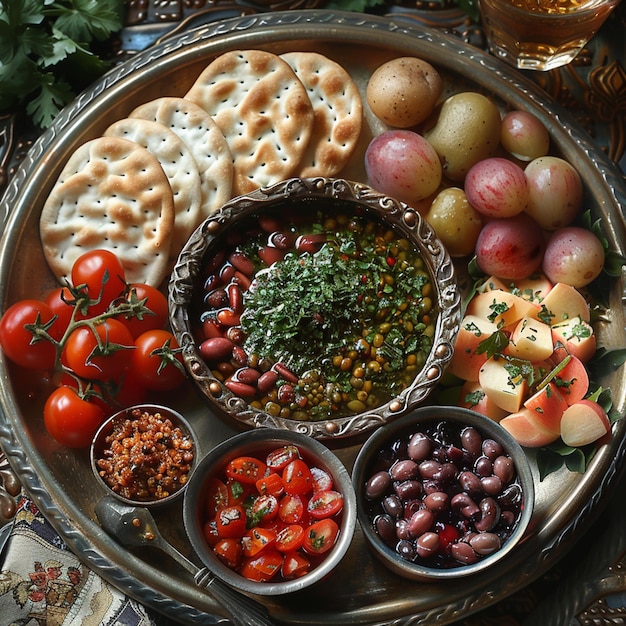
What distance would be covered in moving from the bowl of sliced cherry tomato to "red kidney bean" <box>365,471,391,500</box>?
0.06 meters

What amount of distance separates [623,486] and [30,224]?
5.72 ft

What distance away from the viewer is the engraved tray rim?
1.95m

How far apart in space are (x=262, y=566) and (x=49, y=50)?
4.91 feet

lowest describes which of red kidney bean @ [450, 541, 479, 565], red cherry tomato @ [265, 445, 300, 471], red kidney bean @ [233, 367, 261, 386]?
red kidney bean @ [450, 541, 479, 565]

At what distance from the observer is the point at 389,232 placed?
7.07 ft

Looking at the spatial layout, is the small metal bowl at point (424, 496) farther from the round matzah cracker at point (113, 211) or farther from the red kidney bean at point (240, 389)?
the round matzah cracker at point (113, 211)

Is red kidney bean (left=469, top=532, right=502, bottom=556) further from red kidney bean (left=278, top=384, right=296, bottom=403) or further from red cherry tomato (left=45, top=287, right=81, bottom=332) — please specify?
red cherry tomato (left=45, top=287, right=81, bottom=332)

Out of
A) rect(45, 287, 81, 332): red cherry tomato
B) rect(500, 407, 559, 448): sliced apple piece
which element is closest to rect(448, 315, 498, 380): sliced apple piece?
rect(500, 407, 559, 448): sliced apple piece

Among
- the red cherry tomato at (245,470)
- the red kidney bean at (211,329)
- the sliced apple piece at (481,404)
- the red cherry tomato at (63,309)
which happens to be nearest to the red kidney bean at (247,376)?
the red kidney bean at (211,329)

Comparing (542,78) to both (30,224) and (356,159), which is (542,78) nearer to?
(356,159)

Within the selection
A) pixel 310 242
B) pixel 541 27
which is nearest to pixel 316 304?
pixel 310 242

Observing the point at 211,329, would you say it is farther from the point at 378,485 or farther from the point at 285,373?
the point at 378,485

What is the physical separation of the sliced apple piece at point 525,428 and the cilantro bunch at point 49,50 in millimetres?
1492

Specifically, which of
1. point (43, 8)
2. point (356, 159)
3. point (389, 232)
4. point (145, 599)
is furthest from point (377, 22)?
point (145, 599)
